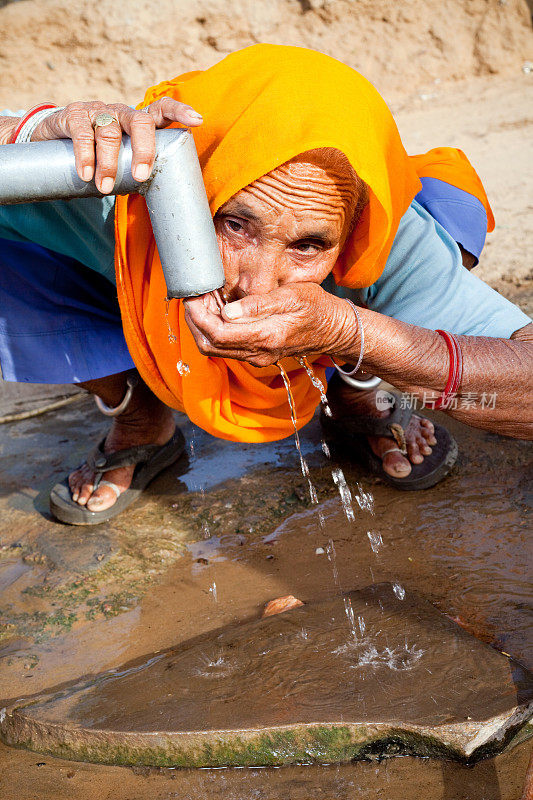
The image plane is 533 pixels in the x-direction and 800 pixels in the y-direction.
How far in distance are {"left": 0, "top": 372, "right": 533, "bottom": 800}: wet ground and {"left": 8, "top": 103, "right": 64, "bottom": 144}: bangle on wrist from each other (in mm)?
1316

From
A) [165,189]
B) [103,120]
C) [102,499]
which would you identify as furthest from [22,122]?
[102,499]

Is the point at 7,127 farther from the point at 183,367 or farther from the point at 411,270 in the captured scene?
the point at 411,270

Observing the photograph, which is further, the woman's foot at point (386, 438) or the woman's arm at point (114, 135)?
the woman's foot at point (386, 438)

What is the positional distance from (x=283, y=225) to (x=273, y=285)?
0.15 meters

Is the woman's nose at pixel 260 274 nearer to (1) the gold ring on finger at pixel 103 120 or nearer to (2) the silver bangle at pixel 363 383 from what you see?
(1) the gold ring on finger at pixel 103 120

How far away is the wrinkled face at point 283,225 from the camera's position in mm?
1707

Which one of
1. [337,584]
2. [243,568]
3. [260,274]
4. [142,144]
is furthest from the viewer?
[243,568]

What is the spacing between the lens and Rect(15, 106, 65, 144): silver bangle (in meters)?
1.78

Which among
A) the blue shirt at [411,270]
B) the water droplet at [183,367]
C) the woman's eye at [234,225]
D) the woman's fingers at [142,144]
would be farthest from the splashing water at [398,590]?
the woman's fingers at [142,144]

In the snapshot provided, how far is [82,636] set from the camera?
2.12 m

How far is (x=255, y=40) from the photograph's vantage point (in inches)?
296

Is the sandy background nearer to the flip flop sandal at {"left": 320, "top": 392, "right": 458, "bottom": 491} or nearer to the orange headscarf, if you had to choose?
the flip flop sandal at {"left": 320, "top": 392, "right": 458, "bottom": 491}

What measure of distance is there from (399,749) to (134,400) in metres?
1.55

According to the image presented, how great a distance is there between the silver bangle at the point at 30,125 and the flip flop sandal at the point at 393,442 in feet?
4.92
